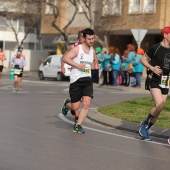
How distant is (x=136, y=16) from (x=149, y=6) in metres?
1.22

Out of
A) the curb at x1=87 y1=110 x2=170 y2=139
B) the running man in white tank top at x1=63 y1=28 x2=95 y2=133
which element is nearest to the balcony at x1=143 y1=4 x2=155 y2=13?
the curb at x1=87 y1=110 x2=170 y2=139

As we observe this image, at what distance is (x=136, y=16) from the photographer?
3841cm

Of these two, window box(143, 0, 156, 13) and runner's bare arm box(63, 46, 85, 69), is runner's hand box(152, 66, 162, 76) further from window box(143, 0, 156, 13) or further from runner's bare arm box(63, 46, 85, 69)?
window box(143, 0, 156, 13)

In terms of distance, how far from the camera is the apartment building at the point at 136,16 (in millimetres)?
36625

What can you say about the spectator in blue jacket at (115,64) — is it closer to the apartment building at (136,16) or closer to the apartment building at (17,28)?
the apartment building at (136,16)

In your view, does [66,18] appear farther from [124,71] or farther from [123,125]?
[123,125]

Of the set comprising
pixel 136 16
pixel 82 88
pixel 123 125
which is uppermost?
pixel 136 16

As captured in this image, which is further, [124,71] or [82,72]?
[124,71]

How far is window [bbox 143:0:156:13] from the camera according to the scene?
37.2 metres

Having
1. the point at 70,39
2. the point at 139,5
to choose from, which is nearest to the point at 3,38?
the point at 70,39

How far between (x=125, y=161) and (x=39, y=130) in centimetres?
355

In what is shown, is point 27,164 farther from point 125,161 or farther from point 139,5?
point 139,5

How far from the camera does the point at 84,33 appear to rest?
448 inches

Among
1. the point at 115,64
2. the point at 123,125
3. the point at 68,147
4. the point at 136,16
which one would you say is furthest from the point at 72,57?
the point at 136,16
